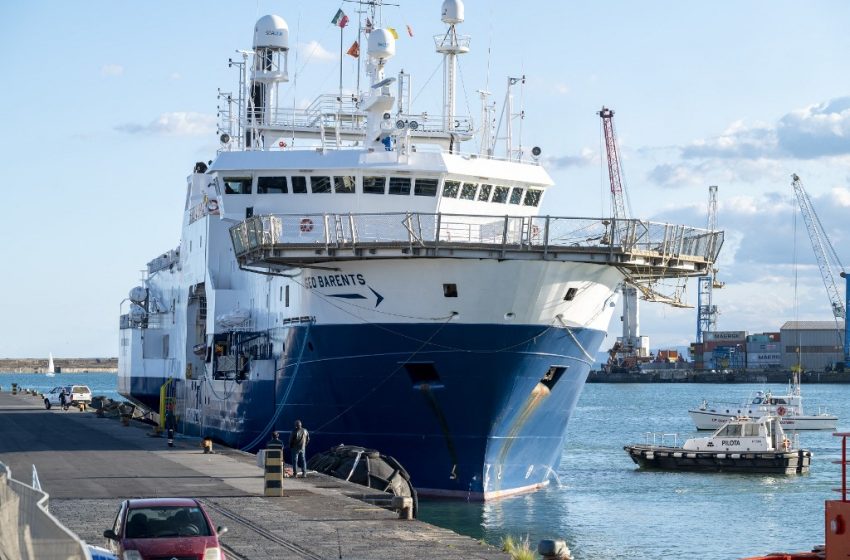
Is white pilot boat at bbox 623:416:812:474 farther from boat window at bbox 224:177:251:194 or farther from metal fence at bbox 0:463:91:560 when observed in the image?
metal fence at bbox 0:463:91:560

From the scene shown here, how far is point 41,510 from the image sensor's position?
15.7 metres

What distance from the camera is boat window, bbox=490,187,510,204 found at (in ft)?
118

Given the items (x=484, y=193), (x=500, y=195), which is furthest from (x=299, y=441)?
(x=500, y=195)

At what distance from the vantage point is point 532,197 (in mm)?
37250

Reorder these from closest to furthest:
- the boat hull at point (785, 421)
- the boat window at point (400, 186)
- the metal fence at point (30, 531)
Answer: the metal fence at point (30, 531), the boat window at point (400, 186), the boat hull at point (785, 421)

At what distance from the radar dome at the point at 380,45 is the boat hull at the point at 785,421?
4332cm

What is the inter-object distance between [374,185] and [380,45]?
5.21m

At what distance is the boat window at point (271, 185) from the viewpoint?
119 feet

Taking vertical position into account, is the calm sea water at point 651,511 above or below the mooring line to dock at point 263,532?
below

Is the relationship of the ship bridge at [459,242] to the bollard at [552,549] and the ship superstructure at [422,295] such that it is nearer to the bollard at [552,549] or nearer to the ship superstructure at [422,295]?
the ship superstructure at [422,295]

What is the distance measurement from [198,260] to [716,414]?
41.7 meters

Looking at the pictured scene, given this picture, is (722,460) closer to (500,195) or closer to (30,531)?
(500,195)

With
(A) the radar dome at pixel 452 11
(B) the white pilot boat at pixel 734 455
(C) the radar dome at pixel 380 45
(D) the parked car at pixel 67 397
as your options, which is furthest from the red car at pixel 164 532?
(D) the parked car at pixel 67 397

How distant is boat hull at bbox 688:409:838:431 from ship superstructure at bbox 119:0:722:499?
43194 mm
